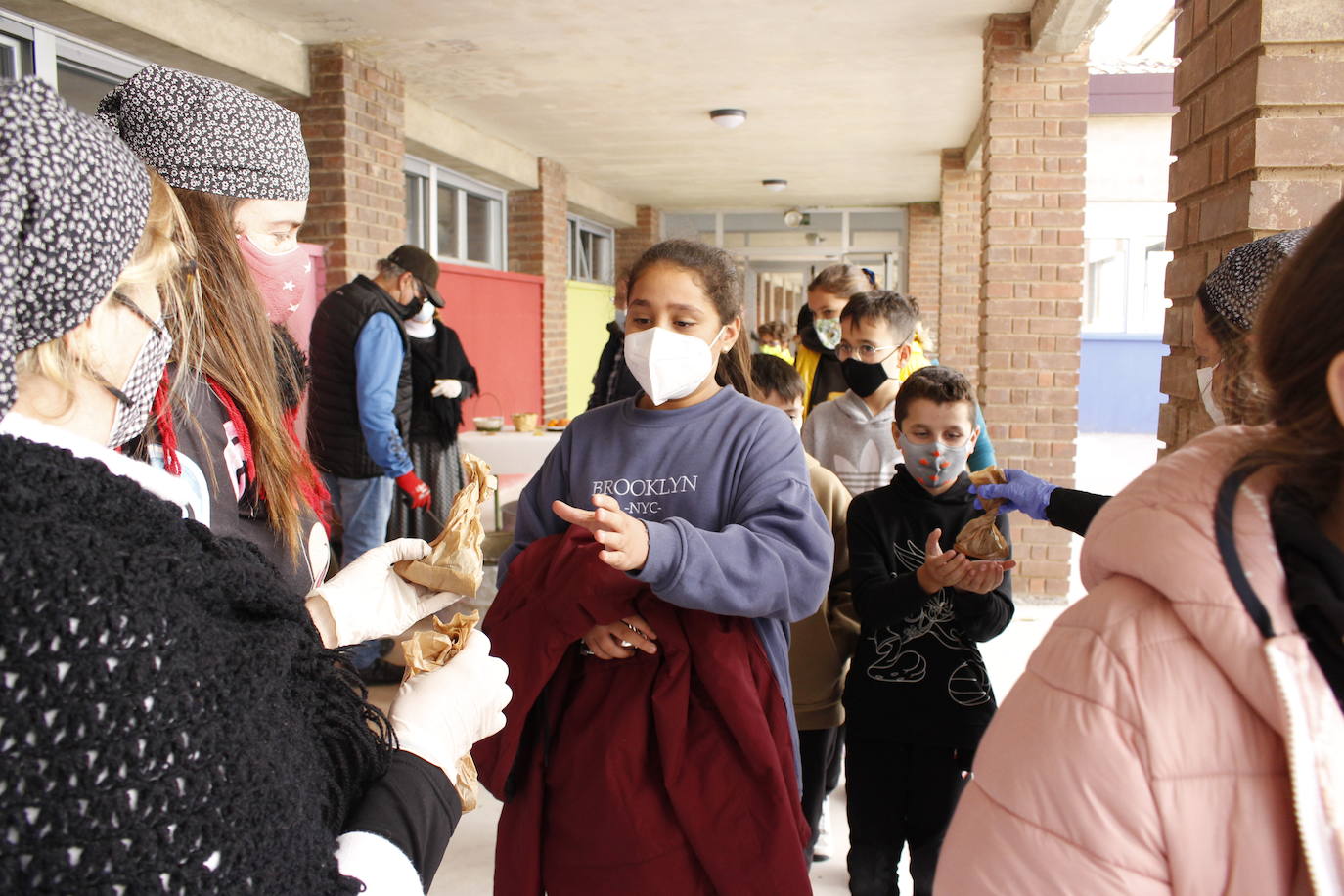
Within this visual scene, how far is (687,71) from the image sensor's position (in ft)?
24.2

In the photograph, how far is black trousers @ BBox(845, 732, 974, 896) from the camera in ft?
7.36

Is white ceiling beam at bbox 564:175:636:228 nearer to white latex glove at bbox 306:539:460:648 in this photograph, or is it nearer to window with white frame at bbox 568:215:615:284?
window with white frame at bbox 568:215:615:284

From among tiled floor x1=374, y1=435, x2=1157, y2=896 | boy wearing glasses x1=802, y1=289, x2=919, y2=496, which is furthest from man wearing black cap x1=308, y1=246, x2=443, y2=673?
boy wearing glasses x1=802, y1=289, x2=919, y2=496

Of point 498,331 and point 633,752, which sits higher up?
point 498,331

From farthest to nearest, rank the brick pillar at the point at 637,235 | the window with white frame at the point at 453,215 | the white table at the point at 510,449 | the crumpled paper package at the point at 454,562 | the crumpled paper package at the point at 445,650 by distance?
the brick pillar at the point at 637,235 < the window with white frame at the point at 453,215 < the white table at the point at 510,449 < the crumpled paper package at the point at 454,562 < the crumpled paper package at the point at 445,650

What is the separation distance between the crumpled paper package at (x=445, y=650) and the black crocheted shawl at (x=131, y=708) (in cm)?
47

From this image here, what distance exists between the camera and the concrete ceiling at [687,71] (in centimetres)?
596

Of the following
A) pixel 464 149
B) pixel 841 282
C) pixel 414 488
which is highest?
pixel 464 149

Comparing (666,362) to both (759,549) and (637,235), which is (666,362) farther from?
(637,235)

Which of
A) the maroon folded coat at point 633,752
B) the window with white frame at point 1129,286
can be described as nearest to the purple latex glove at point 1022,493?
the maroon folded coat at point 633,752

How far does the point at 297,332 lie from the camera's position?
20.0ft

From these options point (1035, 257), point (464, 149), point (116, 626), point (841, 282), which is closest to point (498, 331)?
point (464, 149)

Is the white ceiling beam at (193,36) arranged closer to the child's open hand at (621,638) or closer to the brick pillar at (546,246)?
the child's open hand at (621,638)

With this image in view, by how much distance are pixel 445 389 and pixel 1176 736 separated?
14.8 feet
